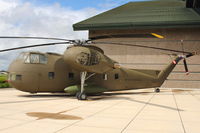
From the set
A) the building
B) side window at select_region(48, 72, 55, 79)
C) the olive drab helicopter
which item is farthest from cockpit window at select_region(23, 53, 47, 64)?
the building

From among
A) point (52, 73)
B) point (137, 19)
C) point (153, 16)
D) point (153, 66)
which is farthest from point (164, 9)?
point (52, 73)

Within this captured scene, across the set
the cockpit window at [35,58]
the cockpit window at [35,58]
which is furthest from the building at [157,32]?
the cockpit window at [35,58]

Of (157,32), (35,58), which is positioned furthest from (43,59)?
(157,32)

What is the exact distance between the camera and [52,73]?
46.4 ft

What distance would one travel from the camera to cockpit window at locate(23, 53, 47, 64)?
13.6 metres

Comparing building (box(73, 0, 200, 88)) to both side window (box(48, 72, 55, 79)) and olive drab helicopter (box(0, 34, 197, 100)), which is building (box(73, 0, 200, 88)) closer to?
olive drab helicopter (box(0, 34, 197, 100))

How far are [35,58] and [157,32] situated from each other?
2107cm

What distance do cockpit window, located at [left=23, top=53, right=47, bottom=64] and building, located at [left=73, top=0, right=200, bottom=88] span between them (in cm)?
1657

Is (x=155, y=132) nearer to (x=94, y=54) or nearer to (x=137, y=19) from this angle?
(x=94, y=54)

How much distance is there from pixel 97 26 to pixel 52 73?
1771cm

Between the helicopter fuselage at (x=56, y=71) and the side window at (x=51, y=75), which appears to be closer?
the helicopter fuselage at (x=56, y=71)

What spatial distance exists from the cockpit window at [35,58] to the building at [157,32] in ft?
54.4

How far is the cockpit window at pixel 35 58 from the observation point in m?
13.6

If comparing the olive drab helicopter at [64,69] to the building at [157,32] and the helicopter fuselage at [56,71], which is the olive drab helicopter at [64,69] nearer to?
the helicopter fuselage at [56,71]
